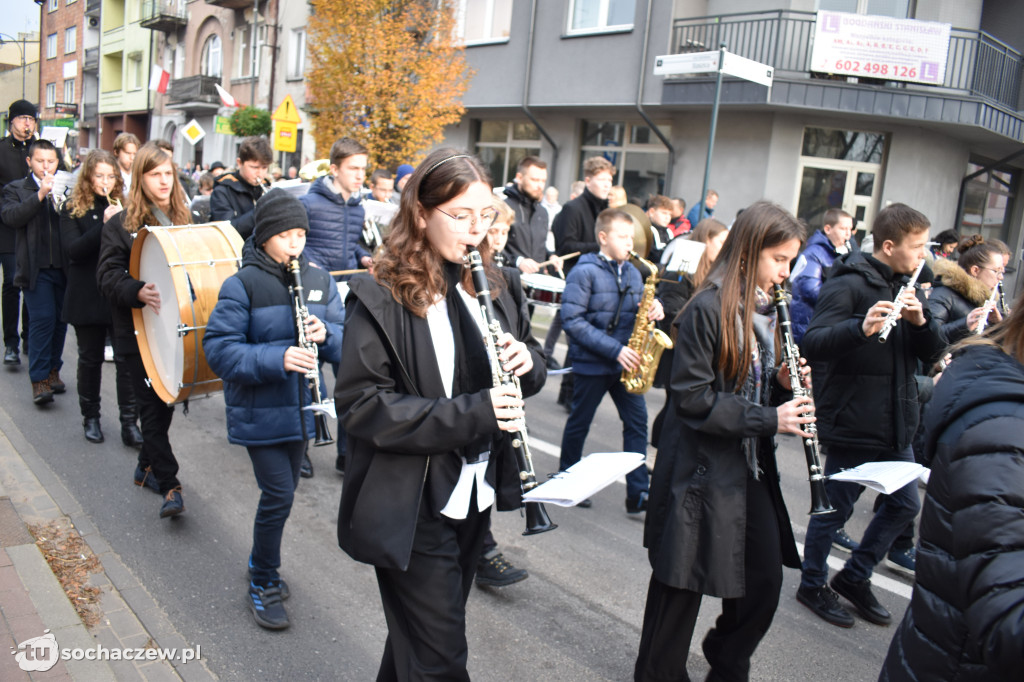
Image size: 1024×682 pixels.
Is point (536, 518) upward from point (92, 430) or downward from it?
upward

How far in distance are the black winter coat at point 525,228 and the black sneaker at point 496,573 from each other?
3.87 meters

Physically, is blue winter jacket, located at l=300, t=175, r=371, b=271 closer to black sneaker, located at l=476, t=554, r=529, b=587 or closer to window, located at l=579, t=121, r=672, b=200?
black sneaker, located at l=476, t=554, r=529, b=587

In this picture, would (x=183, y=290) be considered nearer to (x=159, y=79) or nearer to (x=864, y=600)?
(x=864, y=600)

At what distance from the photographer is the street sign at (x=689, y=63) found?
9.02 meters

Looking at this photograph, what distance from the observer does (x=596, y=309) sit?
532 cm

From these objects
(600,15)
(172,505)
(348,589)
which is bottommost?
(348,589)

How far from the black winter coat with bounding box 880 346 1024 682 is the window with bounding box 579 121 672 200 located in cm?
1516

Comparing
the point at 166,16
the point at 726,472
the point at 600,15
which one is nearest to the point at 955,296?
the point at 726,472

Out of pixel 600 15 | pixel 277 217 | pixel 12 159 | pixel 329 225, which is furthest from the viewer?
pixel 600 15

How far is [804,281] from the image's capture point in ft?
24.3

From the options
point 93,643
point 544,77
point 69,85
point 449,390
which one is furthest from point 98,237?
point 69,85

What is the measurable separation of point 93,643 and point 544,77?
16531 mm

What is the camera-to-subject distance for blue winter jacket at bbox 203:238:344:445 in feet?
11.4

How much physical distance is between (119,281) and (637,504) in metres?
3.47
